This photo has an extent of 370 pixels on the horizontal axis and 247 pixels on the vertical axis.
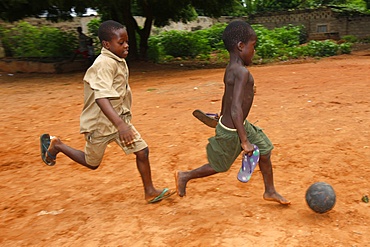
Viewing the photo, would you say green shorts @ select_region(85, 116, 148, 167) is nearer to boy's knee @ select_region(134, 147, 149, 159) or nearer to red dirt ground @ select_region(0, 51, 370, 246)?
boy's knee @ select_region(134, 147, 149, 159)

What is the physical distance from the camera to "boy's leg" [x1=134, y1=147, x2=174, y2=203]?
318 cm

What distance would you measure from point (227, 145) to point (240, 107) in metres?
0.34

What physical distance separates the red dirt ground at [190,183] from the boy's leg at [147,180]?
0.22 ft

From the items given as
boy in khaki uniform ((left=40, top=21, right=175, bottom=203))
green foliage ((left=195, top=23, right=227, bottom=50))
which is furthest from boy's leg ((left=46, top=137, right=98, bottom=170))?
green foliage ((left=195, top=23, right=227, bottom=50))

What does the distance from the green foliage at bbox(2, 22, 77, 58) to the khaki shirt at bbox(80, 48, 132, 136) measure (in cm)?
1395

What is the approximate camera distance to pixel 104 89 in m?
2.91

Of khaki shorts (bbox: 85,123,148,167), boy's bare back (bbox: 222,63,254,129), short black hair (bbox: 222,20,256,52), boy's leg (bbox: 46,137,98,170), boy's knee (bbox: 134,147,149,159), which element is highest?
short black hair (bbox: 222,20,256,52)

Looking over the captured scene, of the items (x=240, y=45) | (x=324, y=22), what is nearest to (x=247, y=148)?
(x=240, y=45)

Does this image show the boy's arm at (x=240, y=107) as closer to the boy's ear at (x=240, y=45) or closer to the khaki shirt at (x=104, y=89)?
the boy's ear at (x=240, y=45)

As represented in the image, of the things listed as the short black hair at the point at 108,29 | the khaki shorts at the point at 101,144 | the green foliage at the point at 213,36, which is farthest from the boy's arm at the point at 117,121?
the green foliage at the point at 213,36

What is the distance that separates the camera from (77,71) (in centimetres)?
1495

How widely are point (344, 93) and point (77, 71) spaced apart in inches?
413

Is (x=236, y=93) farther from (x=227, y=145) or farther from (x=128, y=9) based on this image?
(x=128, y=9)

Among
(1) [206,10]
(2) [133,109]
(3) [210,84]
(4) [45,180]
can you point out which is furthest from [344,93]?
(1) [206,10]
